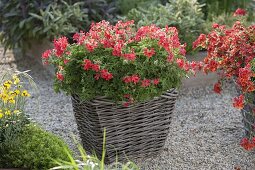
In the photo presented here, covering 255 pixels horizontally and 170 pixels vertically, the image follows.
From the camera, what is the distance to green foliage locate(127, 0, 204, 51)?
18.8ft

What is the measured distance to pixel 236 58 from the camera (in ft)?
13.8

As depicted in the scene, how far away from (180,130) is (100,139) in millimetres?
961

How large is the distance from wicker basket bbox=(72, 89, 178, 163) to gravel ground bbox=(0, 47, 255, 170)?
0.15 meters

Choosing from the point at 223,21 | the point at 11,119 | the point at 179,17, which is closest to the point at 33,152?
the point at 11,119

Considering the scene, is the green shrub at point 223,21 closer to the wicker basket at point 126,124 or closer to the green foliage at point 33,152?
the wicker basket at point 126,124

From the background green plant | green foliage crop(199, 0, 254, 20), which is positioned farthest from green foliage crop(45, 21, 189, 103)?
green foliage crop(199, 0, 254, 20)

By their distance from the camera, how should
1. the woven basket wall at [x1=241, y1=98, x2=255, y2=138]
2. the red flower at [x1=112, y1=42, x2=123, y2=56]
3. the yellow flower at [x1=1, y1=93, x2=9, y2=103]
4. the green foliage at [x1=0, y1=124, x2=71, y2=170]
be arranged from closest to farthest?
the green foliage at [x1=0, y1=124, x2=71, y2=170]
the yellow flower at [x1=1, y1=93, x2=9, y2=103]
the red flower at [x1=112, y1=42, x2=123, y2=56]
the woven basket wall at [x1=241, y1=98, x2=255, y2=138]

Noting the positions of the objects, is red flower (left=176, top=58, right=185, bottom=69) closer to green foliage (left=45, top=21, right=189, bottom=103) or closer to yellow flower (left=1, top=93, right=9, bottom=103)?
green foliage (left=45, top=21, right=189, bottom=103)

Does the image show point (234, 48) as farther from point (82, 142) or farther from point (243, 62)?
point (82, 142)

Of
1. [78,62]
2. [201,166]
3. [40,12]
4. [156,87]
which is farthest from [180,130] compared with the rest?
[40,12]

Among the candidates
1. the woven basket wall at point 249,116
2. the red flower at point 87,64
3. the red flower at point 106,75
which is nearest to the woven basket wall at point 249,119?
the woven basket wall at point 249,116

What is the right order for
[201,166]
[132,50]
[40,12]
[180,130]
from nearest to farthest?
[132,50], [201,166], [180,130], [40,12]

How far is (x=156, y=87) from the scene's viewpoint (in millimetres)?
3867

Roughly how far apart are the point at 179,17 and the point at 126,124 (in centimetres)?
216
